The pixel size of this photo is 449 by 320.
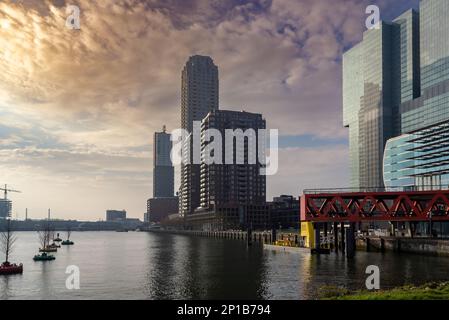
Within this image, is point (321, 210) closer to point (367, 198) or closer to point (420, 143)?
point (367, 198)

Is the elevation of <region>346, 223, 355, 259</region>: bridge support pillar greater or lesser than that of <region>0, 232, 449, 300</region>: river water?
greater

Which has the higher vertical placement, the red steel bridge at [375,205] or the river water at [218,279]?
the red steel bridge at [375,205]

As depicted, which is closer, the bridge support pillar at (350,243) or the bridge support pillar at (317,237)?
the bridge support pillar at (350,243)

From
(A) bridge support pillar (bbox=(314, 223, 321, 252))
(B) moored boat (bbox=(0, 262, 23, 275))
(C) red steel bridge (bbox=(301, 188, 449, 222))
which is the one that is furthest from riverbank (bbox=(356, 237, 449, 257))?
(B) moored boat (bbox=(0, 262, 23, 275))

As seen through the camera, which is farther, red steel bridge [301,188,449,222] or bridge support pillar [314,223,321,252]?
bridge support pillar [314,223,321,252]

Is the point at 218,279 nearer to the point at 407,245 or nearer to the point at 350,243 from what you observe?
the point at 350,243

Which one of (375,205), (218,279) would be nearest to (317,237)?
(375,205)

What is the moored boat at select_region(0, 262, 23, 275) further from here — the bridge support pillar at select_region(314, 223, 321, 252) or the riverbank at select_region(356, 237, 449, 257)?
the riverbank at select_region(356, 237, 449, 257)

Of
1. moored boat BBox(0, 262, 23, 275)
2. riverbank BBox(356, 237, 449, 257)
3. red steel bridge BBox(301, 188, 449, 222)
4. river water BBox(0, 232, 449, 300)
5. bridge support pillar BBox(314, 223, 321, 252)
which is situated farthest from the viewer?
bridge support pillar BBox(314, 223, 321, 252)

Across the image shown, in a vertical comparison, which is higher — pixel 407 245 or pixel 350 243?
pixel 350 243

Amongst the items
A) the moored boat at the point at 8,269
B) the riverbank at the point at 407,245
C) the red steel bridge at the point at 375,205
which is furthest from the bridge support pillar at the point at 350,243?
the moored boat at the point at 8,269

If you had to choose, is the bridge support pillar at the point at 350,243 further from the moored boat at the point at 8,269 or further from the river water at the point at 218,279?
the moored boat at the point at 8,269
